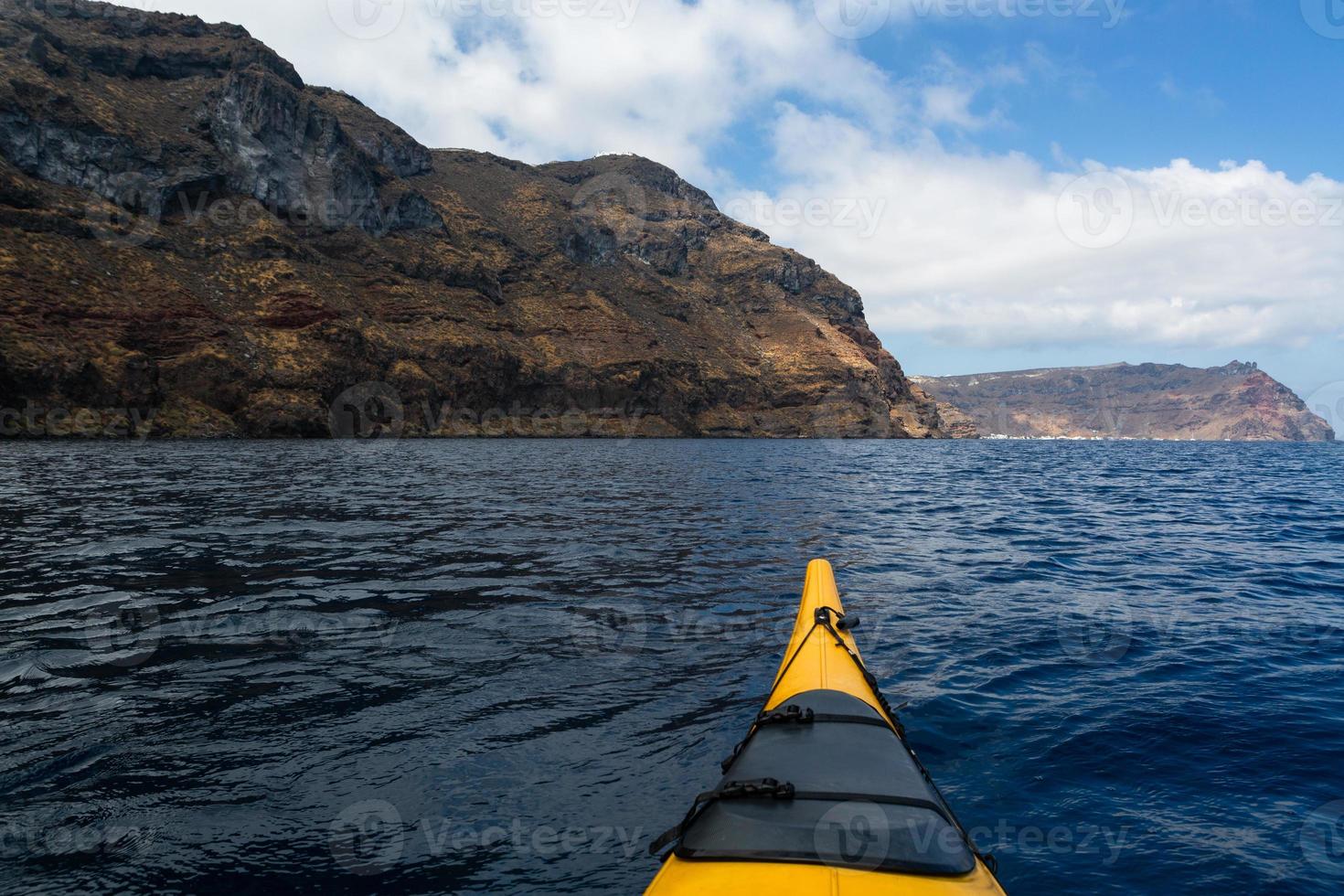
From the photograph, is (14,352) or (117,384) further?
(117,384)

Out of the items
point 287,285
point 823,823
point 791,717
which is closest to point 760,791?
point 823,823

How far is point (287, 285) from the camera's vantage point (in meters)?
90.7

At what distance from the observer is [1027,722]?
7.46 m

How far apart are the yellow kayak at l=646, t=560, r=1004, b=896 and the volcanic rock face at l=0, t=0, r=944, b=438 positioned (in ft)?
235

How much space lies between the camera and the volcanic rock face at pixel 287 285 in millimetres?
67500

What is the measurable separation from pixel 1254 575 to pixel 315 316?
98620 millimetres

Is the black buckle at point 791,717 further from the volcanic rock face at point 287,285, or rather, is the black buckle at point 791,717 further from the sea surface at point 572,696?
the volcanic rock face at point 287,285

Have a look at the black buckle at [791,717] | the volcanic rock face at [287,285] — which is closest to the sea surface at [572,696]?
the black buckle at [791,717]

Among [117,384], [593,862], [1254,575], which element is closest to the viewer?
[593,862]

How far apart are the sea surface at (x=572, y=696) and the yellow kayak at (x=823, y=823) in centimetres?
119

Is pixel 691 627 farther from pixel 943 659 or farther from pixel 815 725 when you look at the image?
pixel 815 725

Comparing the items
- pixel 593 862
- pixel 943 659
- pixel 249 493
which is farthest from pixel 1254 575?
pixel 249 493

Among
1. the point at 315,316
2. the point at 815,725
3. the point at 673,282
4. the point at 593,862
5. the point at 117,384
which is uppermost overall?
the point at 673,282

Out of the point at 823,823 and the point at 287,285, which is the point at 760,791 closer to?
the point at 823,823
